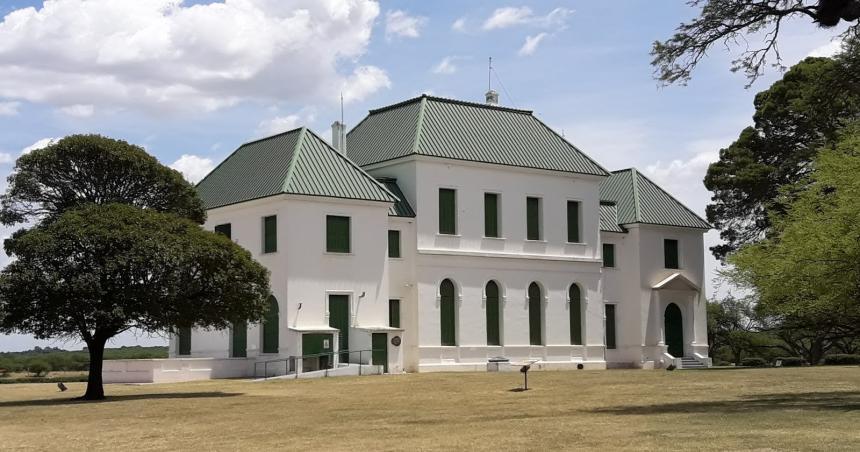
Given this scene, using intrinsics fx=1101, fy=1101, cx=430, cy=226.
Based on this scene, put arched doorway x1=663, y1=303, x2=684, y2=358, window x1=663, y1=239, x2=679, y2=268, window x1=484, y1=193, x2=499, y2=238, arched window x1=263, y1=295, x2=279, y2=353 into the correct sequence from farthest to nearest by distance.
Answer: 1. window x1=663, y1=239, x2=679, y2=268
2. arched doorway x1=663, y1=303, x2=684, y2=358
3. window x1=484, y1=193, x2=499, y2=238
4. arched window x1=263, y1=295, x2=279, y2=353

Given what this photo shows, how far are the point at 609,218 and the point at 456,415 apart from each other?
36.5 meters

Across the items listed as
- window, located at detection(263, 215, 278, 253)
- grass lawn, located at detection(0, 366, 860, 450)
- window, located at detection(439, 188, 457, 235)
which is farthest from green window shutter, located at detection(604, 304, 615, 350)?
window, located at detection(263, 215, 278, 253)

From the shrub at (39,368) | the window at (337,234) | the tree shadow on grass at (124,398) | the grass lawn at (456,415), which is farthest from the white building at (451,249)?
the tree shadow on grass at (124,398)

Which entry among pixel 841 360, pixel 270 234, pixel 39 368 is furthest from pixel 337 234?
pixel 841 360

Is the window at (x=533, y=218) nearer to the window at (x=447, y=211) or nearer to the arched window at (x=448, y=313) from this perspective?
the window at (x=447, y=211)

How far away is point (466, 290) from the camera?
50688 mm

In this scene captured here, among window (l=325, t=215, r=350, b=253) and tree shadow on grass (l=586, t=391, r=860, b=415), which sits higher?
window (l=325, t=215, r=350, b=253)

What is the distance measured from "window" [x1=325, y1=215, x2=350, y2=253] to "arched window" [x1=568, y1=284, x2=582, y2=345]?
13.5 metres

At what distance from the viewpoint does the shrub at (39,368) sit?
173ft

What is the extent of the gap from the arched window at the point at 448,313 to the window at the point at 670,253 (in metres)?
14.4

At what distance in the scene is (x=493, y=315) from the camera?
170ft

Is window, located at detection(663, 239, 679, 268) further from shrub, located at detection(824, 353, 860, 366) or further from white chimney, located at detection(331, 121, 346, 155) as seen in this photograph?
white chimney, located at detection(331, 121, 346, 155)

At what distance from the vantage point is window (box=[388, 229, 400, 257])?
49.1m

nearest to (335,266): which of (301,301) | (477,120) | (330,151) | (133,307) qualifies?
(301,301)
